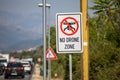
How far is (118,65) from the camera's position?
68.3 ft

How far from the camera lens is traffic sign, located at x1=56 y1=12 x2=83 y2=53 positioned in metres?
12.0

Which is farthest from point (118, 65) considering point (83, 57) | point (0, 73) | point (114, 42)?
point (0, 73)

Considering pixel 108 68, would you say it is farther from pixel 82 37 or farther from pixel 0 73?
pixel 0 73

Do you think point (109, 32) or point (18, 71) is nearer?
point (109, 32)

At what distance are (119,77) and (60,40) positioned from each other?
881 cm

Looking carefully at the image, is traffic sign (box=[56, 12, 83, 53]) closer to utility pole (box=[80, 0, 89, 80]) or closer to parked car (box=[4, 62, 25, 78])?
utility pole (box=[80, 0, 89, 80])

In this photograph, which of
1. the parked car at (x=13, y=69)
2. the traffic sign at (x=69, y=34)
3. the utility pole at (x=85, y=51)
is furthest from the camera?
the parked car at (x=13, y=69)

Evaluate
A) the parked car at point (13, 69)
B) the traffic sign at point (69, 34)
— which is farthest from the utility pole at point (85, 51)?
the parked car at point (13, 69)

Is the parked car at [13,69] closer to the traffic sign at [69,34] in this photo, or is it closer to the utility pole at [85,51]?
the utility pole at [85,51]

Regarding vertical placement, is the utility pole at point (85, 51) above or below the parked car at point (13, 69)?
above

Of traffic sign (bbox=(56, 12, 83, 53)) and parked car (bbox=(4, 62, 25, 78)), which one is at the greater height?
traffic sign (bbox=(56, 12, 83, 53))

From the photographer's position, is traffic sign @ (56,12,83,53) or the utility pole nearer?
traffic sign @ (56,12,83,53)

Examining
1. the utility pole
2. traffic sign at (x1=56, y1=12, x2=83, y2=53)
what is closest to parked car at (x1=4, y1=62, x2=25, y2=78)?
the utility pole

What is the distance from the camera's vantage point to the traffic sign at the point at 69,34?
39.3ft
